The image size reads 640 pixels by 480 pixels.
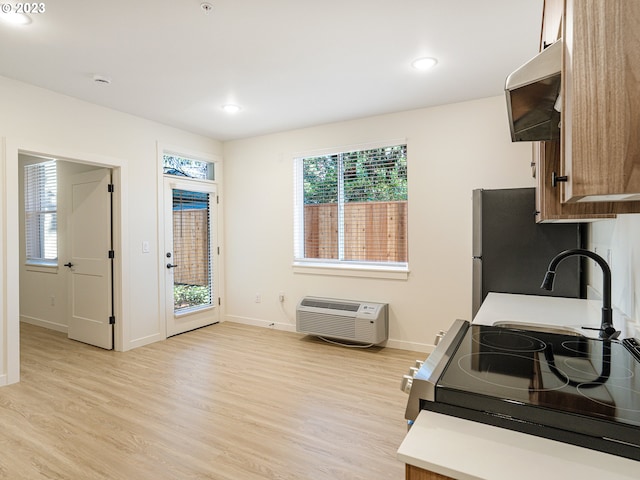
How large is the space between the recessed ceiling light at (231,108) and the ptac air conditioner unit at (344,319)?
234 cm

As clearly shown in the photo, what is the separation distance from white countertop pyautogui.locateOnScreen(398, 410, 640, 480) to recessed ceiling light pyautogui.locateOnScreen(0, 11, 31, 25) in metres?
3.03

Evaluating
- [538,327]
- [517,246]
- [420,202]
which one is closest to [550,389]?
[538,327]

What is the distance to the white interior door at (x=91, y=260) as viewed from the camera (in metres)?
4.08

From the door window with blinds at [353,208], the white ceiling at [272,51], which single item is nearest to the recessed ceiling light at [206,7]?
the white ceiling at [272,51]

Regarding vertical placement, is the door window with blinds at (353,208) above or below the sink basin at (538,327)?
above

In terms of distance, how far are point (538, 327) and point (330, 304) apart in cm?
271

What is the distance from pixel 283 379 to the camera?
324 centimetres

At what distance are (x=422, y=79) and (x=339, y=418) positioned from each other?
2841mm

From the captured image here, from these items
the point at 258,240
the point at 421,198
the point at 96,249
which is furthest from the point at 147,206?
the point at 421,198

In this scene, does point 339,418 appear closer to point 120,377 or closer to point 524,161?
point 120,377

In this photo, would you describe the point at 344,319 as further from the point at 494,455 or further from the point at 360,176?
the point at 494,455

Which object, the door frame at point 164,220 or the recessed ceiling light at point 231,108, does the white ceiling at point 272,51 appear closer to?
the recessed ceiling light at point 231,108

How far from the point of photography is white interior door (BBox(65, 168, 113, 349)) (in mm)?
4078

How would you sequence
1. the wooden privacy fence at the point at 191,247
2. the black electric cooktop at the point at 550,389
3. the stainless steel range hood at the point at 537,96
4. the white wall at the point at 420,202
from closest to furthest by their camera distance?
1. the black electric cooktop at the point at 550,389
2. the stainless steel range hood at the point at 537,96
3. the white wall at the point at 420,202
4. the wooden privacy fence at the point at 191,247
